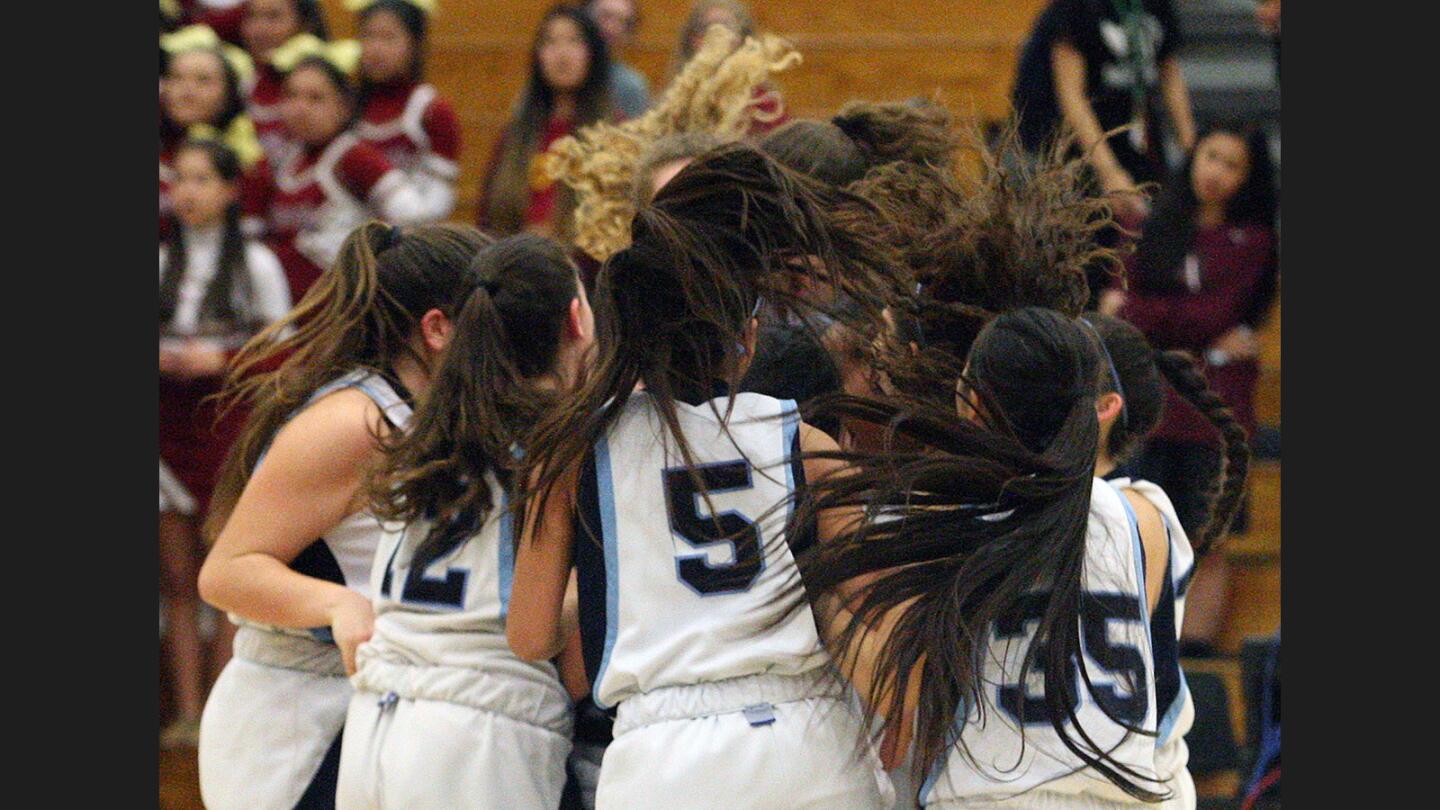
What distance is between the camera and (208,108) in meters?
5.95

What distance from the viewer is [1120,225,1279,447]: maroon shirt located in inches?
212

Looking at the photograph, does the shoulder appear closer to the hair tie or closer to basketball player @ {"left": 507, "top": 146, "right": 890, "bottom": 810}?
the hair tie

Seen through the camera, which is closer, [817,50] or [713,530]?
[713,530]

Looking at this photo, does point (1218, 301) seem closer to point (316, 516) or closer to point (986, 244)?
point (986, 244)

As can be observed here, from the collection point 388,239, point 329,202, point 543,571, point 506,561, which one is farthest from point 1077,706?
point 329,202

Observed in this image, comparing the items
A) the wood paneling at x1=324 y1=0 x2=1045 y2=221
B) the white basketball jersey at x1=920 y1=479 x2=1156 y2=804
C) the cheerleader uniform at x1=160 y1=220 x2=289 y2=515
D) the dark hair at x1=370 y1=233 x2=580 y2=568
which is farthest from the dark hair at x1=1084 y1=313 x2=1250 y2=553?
the wood paneling at x1=324 y1=0 x2=1045 y2=221

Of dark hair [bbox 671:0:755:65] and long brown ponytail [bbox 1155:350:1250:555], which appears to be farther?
dark hair [bbox 671:0:755:65]

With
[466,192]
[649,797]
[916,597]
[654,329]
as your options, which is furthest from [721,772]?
[466,192]

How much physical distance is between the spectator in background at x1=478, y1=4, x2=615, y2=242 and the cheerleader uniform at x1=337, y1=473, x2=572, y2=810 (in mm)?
3030

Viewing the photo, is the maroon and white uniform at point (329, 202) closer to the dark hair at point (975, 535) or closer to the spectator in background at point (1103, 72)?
the spectator in background at point (1103, 72)

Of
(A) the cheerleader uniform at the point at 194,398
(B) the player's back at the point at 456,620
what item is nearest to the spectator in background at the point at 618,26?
(A) the cheerleader uniform at the point at 194,398

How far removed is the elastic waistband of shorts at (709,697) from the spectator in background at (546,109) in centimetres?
341

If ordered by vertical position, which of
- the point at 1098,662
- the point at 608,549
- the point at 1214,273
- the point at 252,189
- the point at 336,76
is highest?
the point at 336,76

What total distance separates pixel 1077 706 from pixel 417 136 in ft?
13.3
